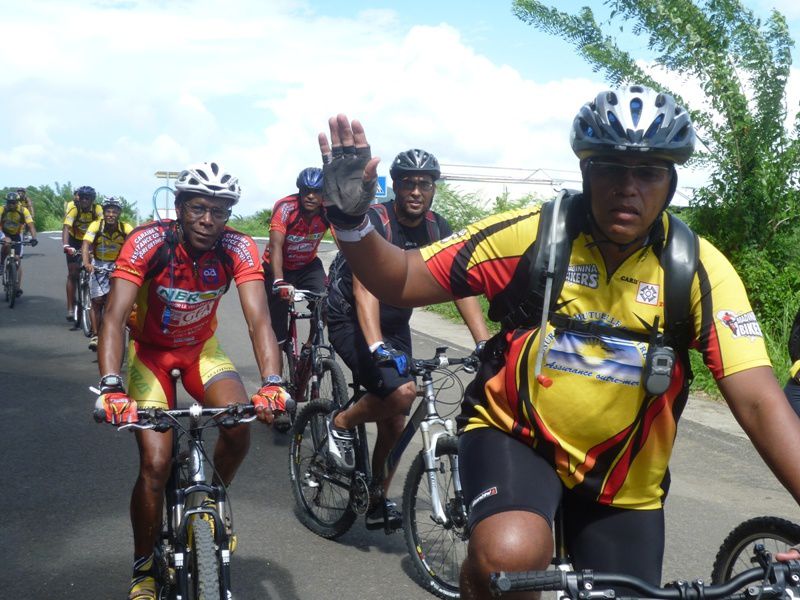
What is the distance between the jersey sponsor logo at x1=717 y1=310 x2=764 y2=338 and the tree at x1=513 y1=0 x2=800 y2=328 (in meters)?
9.72

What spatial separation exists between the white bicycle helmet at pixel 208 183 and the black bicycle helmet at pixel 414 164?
1.20m

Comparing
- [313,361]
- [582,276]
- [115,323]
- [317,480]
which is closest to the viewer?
[582,276]

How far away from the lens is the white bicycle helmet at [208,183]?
498 cm

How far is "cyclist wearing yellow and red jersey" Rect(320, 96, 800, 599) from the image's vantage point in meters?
2.82

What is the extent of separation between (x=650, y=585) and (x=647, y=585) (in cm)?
1

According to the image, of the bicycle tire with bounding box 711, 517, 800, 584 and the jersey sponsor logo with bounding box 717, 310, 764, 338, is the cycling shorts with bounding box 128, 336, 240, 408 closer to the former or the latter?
the bicycle tire with bounding box 711, 517, 800, 584

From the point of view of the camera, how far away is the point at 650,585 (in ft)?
7.23

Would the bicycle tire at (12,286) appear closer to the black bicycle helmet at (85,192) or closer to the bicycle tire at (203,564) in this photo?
the black bicycle helmet at (85,192)

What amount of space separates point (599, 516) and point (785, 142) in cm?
1021

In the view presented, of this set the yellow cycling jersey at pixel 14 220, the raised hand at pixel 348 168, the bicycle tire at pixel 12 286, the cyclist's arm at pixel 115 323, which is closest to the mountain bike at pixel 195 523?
the cyclist's arm at pixel 115 323

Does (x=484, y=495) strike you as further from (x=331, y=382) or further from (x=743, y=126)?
(x=743, y=126)

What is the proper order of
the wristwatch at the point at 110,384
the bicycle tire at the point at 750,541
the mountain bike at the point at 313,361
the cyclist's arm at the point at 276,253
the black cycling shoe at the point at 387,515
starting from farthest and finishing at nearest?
the cyclist's arm at the point at 276,253 → the mountain bike at the point at 313,361 → the black cycling shoe at the point at 387,515 → the bicycle tire at the point at 750,541 → the wristwatch at the point at 110,384

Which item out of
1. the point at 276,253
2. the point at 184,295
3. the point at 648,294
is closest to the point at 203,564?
the point at 184,295

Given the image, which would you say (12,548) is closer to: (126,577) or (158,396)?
(126,577)
